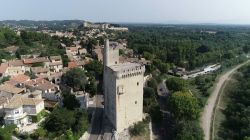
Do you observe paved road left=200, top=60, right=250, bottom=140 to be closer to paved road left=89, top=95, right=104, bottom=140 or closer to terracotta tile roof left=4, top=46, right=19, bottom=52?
paved road left=89, top=95, right=104, bottom=140

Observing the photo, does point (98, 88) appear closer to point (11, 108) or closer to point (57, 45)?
point (11, 108)

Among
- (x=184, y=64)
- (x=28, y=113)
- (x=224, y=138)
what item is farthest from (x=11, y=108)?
(x=184, y=64)

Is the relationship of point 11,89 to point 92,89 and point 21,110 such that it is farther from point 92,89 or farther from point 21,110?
point 92,89

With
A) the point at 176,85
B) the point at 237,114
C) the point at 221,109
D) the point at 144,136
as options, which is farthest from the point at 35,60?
the point at 237,114

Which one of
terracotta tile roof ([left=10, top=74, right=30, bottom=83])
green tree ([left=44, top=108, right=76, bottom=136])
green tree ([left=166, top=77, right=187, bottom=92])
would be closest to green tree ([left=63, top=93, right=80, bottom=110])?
green tree ([left=44, top=108, right=76, bottom=136])

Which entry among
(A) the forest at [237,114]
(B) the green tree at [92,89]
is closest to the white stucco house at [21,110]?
(B) the green tree at [92,89]

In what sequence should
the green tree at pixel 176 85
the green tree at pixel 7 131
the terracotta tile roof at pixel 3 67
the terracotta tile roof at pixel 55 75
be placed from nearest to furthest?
the green tree at pixel 7 131 < the terracotta tile roof at pixel 3 67 < the terracotta tile roof at pixel 55 75 < the green tree at pixel 176 85

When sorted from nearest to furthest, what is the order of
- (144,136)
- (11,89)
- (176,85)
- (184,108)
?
(144,136) < (11,89) < (184,108) < (176,85)

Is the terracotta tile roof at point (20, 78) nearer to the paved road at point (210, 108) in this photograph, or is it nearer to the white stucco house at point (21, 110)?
the white stucco house at point (21, 110)
